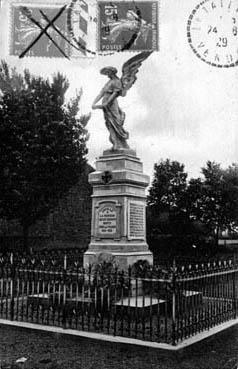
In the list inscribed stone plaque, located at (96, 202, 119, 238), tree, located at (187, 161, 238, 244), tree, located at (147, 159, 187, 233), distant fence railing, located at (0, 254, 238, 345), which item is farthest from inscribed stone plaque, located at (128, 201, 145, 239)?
tree, located at (187, 161, 238, 244)

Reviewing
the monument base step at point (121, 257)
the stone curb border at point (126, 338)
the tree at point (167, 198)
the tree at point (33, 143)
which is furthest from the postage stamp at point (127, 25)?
the tree at point (167, 198)

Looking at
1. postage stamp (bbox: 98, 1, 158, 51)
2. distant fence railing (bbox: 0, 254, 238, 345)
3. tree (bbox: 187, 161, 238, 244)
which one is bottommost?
distant fence railing (bbox: 0, 254, 238, 345)

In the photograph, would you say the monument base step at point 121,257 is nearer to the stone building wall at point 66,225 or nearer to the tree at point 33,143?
the tree at point 33,143

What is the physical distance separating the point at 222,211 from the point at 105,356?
21.8 metres

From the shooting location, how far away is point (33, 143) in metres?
17.3

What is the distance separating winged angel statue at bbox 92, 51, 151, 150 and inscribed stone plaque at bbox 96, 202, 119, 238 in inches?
57.4

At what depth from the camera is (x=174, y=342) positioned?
607 cm

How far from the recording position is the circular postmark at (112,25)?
340 inches

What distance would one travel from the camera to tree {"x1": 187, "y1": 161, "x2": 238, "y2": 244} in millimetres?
26844

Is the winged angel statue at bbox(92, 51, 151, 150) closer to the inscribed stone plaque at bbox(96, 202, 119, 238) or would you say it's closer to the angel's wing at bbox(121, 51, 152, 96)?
the angel's wing at bbox(121, 51, 152, 96)

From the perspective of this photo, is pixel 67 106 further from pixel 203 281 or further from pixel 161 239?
pixel 203 281

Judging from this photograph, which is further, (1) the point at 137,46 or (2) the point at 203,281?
(1) the point at 137,46

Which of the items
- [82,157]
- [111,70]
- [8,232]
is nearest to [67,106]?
[82,157]

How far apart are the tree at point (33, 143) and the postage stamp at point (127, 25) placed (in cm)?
866
